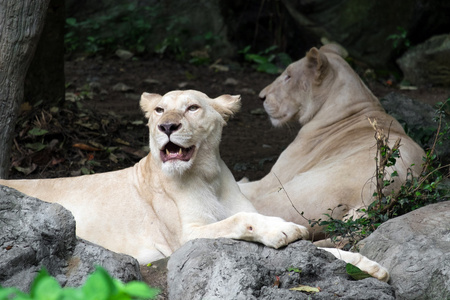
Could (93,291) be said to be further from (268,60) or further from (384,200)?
(268,60)

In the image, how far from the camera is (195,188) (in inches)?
181

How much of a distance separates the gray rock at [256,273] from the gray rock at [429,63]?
990 cm

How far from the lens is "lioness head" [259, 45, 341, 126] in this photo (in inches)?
280

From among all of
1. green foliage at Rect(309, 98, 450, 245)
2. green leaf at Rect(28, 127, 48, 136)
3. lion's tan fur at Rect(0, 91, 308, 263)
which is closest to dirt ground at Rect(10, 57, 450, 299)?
green leaf at Rect(28, 127, 48, 136)

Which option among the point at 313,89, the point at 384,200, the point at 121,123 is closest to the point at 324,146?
the point at 313,89

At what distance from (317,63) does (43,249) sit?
4.35m

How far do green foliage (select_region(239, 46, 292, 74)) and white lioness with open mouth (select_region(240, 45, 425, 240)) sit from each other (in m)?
5.34

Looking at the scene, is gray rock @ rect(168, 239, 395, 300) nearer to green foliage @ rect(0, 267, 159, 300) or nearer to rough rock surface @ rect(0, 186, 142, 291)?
rough rock surface @ rect(0, 186, 142, 291)

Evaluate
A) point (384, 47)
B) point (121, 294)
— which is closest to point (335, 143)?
point (121, 294)

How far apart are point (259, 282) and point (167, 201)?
155 centimetres

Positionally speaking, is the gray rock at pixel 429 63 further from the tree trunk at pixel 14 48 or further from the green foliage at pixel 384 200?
the tree trunk at pixel 14 48

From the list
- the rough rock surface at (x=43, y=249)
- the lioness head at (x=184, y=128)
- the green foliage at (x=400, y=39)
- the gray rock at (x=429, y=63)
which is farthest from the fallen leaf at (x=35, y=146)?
the gray rock at (x=429, y=63)

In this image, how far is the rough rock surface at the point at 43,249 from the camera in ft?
10.7

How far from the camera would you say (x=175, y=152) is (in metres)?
4.46
